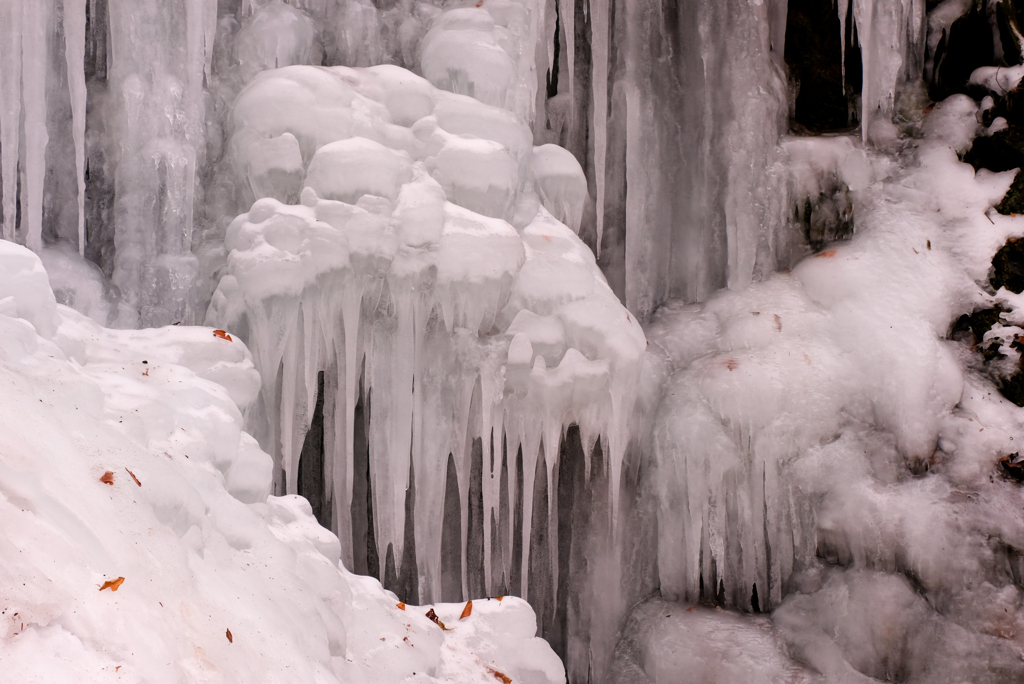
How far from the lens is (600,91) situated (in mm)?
5500

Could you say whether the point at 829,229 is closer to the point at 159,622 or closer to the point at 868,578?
the point at 868,578

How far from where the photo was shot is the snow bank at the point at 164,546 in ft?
5.30

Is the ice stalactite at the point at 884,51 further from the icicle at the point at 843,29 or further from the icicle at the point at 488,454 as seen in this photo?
the icicle at the point at 488,454

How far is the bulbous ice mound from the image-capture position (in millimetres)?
4215

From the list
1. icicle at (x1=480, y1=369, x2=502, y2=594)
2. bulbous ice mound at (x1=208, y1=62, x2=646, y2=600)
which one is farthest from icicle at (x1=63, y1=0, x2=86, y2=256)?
Result: icicle at (x1=480, y1=369, x2=502, y2=594)

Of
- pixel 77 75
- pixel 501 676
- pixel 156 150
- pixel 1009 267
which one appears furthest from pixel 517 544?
pixel 77 75

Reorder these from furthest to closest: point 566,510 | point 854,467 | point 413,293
Answer: 1. point 566,510
2. point 854,467
3. point 413,293

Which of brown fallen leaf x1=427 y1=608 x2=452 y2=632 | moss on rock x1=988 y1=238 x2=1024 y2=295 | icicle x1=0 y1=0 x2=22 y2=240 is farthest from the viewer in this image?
moss on rock x1=988 y1=238 x2=1024 y2=295

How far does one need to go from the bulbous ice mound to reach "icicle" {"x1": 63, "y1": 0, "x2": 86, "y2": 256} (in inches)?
24.2

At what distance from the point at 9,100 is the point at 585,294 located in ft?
8.38

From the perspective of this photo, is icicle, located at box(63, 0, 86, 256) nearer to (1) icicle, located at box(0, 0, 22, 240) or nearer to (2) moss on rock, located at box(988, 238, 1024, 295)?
(1) icicle, located at box(0, 0, 22, 240)

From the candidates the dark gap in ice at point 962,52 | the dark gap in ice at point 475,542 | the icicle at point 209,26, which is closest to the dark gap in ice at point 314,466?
the dark gap in ice at point 475,542

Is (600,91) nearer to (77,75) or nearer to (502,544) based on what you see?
(502,544)

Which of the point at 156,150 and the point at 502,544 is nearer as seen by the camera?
the point at 156,150
